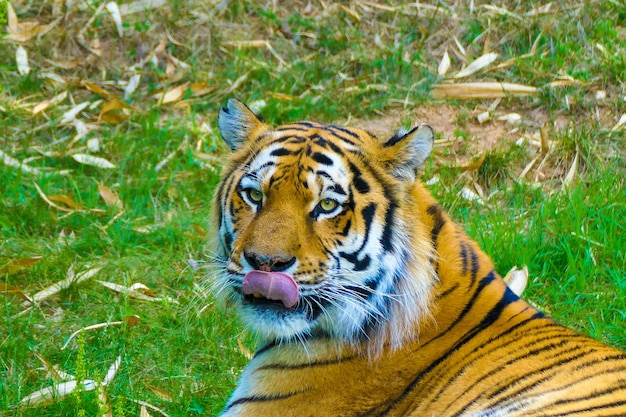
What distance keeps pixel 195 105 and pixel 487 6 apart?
2.38 meters

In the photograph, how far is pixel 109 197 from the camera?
5.48 m

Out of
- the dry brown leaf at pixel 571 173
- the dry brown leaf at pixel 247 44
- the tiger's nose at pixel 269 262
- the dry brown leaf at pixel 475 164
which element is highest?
the tiger's nose at pixel 269 262

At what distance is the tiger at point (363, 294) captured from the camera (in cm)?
291

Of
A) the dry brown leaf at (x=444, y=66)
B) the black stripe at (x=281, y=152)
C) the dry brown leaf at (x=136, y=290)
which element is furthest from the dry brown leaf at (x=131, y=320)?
the dry brown leaf at (x=444, y=66)

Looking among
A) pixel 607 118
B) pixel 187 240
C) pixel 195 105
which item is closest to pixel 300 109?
pixel 195 105

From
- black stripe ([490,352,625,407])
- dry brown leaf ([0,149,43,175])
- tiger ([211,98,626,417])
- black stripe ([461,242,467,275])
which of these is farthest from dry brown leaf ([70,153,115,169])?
black stripe ([490,352,625,407])

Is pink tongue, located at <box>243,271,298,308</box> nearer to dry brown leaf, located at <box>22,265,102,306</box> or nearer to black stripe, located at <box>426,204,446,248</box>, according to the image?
black stripe, located at <box>426,204,446,248</box>

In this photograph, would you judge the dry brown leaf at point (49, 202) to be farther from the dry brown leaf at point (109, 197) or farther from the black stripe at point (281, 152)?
the black stripe at point (281, 152)

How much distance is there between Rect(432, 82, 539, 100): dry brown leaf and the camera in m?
5.98

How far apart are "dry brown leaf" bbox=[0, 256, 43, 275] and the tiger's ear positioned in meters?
2.45

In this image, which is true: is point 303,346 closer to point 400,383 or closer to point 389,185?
point 400,383

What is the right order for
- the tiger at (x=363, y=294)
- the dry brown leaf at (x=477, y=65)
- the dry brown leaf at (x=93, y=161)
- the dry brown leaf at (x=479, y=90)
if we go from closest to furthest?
the tiger at (x=363, y=294)
the dry brown leaf at (x=93, y=161)
the dry brown leaf at (x=479, y=90)
the dry brown leaf at (x=477, y=65)

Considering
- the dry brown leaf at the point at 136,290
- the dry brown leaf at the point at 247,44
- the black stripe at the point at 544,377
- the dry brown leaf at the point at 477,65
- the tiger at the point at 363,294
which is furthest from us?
the dry brown leaf at the point at 247,44

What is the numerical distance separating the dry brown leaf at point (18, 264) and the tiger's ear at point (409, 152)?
2.45 m
